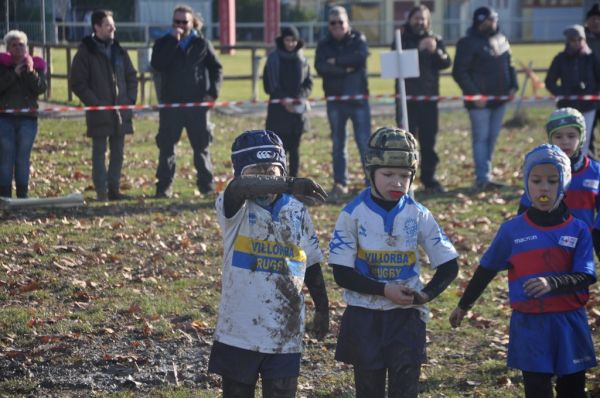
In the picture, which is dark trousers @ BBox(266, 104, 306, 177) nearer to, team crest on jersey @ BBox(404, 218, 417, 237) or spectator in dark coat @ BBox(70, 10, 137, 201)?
spectator in dark coat @ BBox(70, 10, 137, 201)

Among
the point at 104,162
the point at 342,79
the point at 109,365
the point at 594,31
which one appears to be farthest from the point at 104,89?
the point at 594,31

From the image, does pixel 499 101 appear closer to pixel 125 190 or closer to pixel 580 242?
pixel 125 190

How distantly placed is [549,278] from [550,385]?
0.57 meters

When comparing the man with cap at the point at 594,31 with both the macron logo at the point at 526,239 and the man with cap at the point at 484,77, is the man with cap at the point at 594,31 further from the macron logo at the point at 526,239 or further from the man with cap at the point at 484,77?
the macron logo at the point at 526,239

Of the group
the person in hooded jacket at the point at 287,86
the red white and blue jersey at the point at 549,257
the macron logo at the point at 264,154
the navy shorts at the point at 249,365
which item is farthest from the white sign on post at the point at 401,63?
the navy shorts at the point at 249,365

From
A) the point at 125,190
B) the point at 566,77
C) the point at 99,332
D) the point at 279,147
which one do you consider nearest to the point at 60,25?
the point at 125,190

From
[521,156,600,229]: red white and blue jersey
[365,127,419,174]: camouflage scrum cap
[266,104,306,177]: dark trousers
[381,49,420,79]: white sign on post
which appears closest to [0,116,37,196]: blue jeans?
[266,104,306,177]: dark trousers

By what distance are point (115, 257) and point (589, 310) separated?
14.2 feet

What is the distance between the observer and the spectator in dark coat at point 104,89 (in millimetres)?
12180

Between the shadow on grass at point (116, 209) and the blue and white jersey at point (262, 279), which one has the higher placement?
the blue and white jersey at point (262, 279)

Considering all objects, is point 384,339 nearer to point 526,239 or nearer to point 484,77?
point 526,239

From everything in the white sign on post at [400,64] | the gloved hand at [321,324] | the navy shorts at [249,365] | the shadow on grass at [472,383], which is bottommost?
the shadow on grass at [472,383]

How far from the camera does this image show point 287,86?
13.3 metres

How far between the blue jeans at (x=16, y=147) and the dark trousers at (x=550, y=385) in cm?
798
